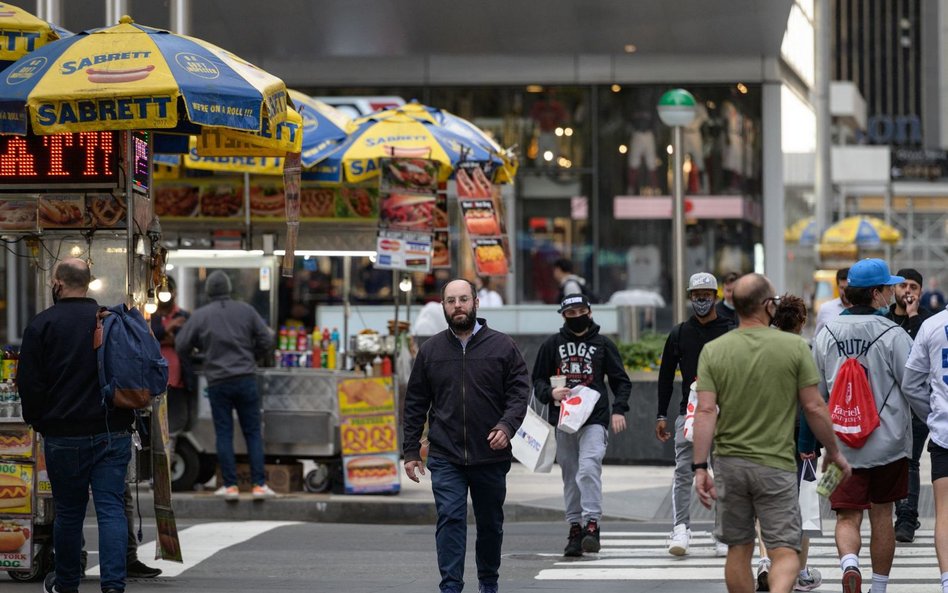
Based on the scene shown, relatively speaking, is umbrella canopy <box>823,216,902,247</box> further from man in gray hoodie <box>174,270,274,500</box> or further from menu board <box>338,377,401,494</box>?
man in gray hoodie <box>174,270,274,500</box>

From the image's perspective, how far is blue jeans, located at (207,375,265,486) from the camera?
1433cm

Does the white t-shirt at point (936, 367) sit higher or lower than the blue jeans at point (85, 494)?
higher

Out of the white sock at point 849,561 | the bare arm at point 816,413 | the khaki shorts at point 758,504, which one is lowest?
the white sock at point 849,561

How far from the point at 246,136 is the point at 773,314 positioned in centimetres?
408

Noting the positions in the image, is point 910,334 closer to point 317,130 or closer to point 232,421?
point 232,421

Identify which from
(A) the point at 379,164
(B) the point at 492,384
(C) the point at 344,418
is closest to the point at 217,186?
(A) the point at 379,164

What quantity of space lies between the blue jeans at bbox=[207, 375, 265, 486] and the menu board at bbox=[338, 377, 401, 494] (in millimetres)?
835

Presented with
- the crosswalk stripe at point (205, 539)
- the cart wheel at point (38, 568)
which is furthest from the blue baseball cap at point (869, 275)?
the cart wheel at point (38, 568)

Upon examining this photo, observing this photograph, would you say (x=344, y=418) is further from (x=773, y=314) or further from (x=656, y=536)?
(x=773, y=314)

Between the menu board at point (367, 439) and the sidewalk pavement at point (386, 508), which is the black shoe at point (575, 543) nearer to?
the sidewalk pavement at point (386, 508)

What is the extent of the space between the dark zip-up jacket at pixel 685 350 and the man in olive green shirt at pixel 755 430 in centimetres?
379

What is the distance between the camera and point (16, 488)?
1016 centimetres

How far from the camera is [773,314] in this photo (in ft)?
31.4

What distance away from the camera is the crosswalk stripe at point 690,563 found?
412 inches
